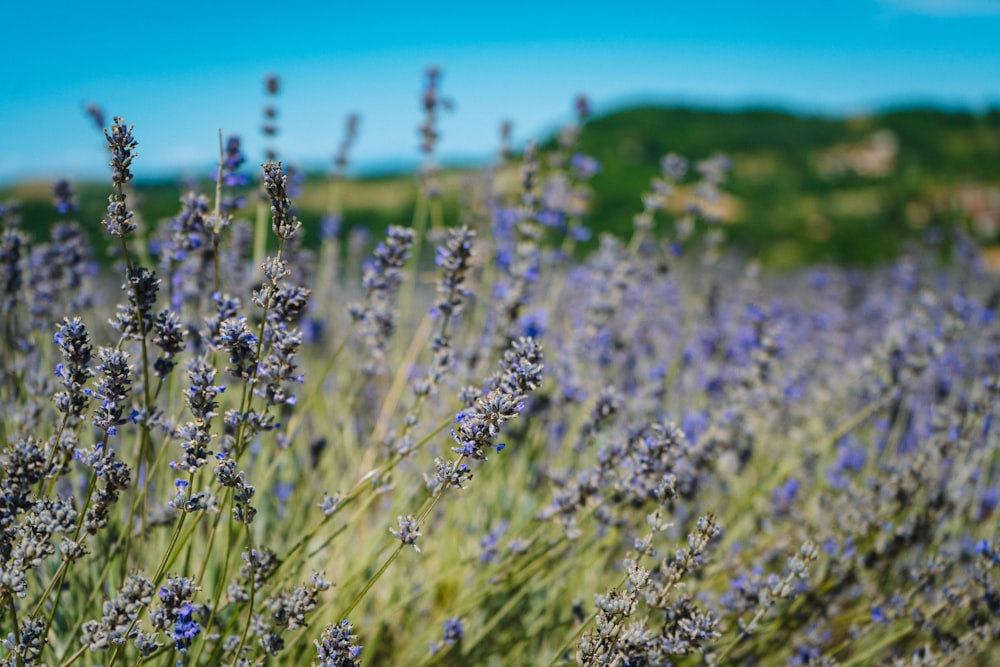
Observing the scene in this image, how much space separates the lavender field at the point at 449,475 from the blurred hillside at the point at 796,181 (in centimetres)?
1522

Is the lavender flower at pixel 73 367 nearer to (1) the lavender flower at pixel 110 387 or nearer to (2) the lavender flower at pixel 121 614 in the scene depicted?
(1) the lavender flower at pixel 110 387

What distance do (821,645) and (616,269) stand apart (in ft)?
5.40

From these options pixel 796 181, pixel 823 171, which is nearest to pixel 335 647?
pixel 796 181

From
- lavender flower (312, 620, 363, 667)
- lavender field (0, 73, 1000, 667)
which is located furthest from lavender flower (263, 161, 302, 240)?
lavender flower (312, 620, 363, 667)

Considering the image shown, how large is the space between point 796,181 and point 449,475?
40435 millimetres

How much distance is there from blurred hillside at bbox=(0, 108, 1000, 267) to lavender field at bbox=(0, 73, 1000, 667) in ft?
49.9

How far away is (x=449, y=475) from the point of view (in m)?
1.30

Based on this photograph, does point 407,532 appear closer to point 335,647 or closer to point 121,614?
point 335,647

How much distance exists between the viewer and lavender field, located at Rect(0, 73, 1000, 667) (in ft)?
4.20

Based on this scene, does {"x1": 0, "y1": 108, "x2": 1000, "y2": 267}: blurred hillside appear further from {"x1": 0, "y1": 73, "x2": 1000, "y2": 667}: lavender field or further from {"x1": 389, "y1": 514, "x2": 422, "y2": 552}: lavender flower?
{"x1": 389, "y1": 514, "x2": 422, "y2": 552}: lavender flower

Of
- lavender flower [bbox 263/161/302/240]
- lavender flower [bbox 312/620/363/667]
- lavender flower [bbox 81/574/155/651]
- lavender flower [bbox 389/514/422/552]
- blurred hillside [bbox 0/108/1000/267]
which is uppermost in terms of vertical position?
blurred hillside [bbox 0/108/1000/267]

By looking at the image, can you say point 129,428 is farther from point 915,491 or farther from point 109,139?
point 915,491

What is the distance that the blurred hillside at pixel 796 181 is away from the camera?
23.7 meters

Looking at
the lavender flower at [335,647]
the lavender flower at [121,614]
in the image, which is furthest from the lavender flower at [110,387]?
the lavender flower at [335,647]
